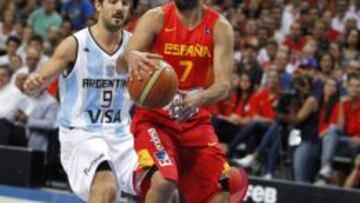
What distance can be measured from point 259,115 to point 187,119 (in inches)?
187

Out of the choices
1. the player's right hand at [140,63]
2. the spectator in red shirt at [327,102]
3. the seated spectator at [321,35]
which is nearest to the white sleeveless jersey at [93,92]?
the player's right hand at [140,63]

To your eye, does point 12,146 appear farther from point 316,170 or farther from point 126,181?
point 126,181

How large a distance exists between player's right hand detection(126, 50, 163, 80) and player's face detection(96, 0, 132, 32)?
888mm

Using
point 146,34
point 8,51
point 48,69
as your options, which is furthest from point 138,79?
point 8,51

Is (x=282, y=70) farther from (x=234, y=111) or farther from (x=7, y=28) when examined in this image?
(x=7, y=28)

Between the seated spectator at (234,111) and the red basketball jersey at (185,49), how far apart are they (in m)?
4.73

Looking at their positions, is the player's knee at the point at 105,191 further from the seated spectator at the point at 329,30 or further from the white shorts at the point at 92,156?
the seated spectator at the point at 329,30

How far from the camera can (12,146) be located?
12016mm

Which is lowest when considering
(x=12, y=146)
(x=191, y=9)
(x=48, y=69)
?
(x=12, y=146)

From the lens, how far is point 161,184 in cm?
639

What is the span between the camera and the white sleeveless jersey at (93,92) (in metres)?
7.09

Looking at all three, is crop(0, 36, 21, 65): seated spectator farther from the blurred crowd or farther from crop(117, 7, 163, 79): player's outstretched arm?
crop(117, 7, 163, 79): player's outstretched arm

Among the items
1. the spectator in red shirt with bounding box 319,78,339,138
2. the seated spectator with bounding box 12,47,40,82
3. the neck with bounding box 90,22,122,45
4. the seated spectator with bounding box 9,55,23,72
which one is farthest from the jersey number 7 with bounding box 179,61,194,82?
the seated spectator with bounding box 9,55,23,72

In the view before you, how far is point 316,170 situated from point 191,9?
4587 millimetres
